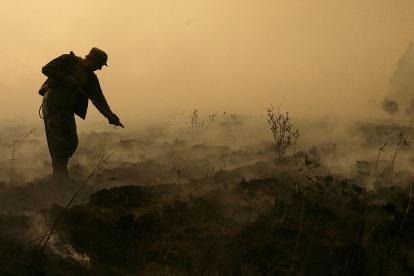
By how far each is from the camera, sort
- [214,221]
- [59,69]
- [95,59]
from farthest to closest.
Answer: [95,59], [59,69], [214,221]

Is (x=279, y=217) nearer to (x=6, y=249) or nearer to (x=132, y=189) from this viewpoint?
(x=132, y=189)

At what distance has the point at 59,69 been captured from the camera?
220 inches

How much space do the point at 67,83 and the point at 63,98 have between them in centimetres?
19

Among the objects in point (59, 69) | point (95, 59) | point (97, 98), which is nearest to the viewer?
point (59, 69)

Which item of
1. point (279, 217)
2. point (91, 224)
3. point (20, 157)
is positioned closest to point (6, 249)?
point (91, 224)

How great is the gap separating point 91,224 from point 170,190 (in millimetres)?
1086

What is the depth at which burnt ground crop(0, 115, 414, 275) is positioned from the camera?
375cm

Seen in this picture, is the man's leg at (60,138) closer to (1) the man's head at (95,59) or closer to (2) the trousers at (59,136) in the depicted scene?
(2) the trousers at (59,136)

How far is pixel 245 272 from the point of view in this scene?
3691mm

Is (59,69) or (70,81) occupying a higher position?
(59,69)

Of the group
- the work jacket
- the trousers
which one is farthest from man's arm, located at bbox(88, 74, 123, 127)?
the trousers

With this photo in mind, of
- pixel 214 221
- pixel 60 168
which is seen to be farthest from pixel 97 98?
pixel 214 221

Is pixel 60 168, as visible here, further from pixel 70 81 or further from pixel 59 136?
pixel 70 81

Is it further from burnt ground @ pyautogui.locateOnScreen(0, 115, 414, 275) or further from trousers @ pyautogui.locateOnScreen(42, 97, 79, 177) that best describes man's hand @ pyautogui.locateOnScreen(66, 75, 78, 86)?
burnt ground @ pyautogui.locateOnScreen(0, 115, 414, 275)
